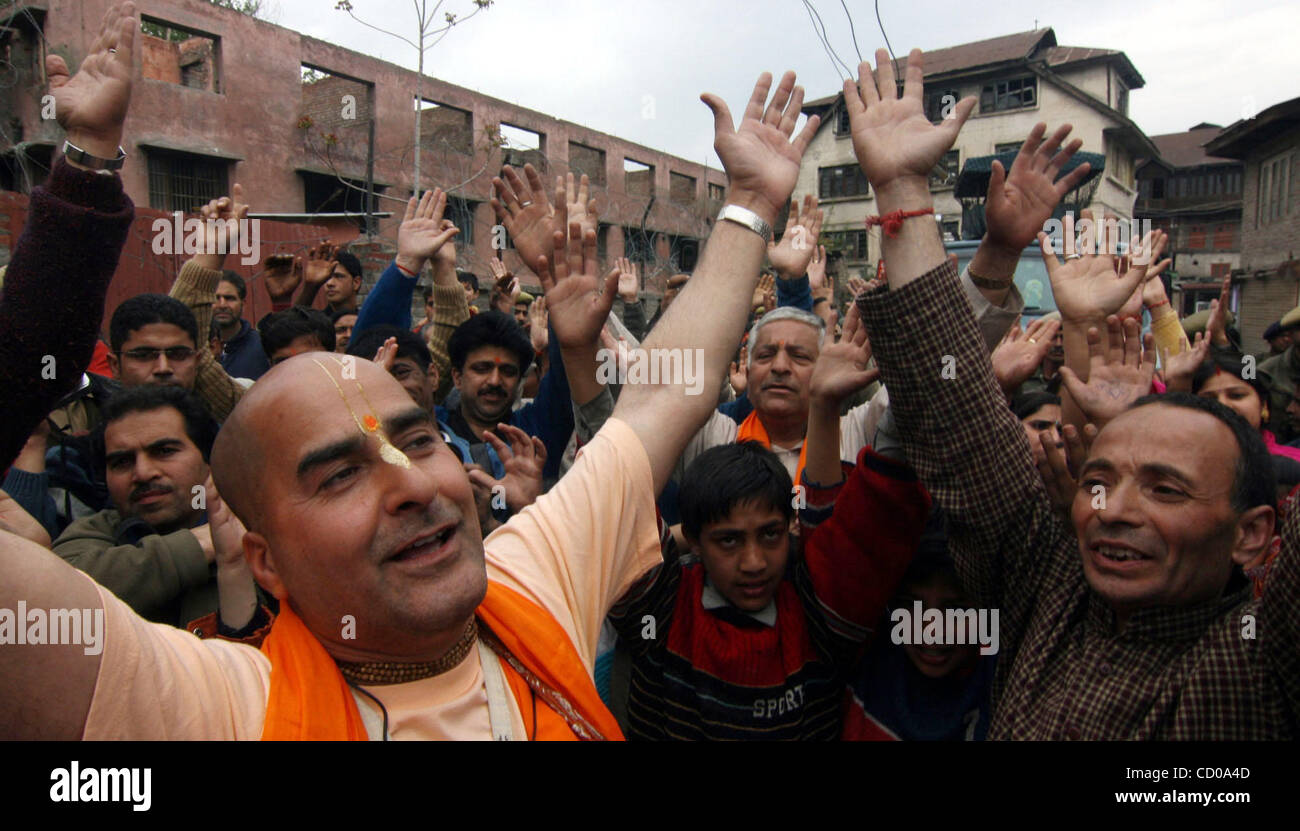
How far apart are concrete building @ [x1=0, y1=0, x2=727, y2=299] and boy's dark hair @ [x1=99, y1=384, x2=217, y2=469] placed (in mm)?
7074

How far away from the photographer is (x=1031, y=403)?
10.9 ft

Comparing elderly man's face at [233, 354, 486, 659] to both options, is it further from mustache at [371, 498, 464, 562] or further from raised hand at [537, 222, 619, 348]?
raised hand at [537, 222, 619, 348]

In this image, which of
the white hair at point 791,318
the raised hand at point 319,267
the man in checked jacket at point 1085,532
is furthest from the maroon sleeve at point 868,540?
the raised hand at point 319,267

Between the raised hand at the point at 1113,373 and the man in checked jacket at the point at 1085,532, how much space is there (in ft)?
1.24

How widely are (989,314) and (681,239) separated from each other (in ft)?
87.8

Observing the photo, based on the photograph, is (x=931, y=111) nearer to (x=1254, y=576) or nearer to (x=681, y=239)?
(x=681, y=239)

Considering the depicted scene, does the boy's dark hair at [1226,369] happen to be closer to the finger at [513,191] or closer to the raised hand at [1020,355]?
the raised hand at [1020,355]

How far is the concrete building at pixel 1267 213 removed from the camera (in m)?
18.8

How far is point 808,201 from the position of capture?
383 cm

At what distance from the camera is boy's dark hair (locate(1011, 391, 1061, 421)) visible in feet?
10.7

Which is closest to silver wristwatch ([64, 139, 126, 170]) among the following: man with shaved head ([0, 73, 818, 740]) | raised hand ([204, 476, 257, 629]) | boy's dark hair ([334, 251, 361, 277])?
man with shaved head ([0, 73, 818, 740])

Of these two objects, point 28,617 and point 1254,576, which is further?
point 1254,576

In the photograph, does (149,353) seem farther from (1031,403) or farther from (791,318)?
(1031,403)
